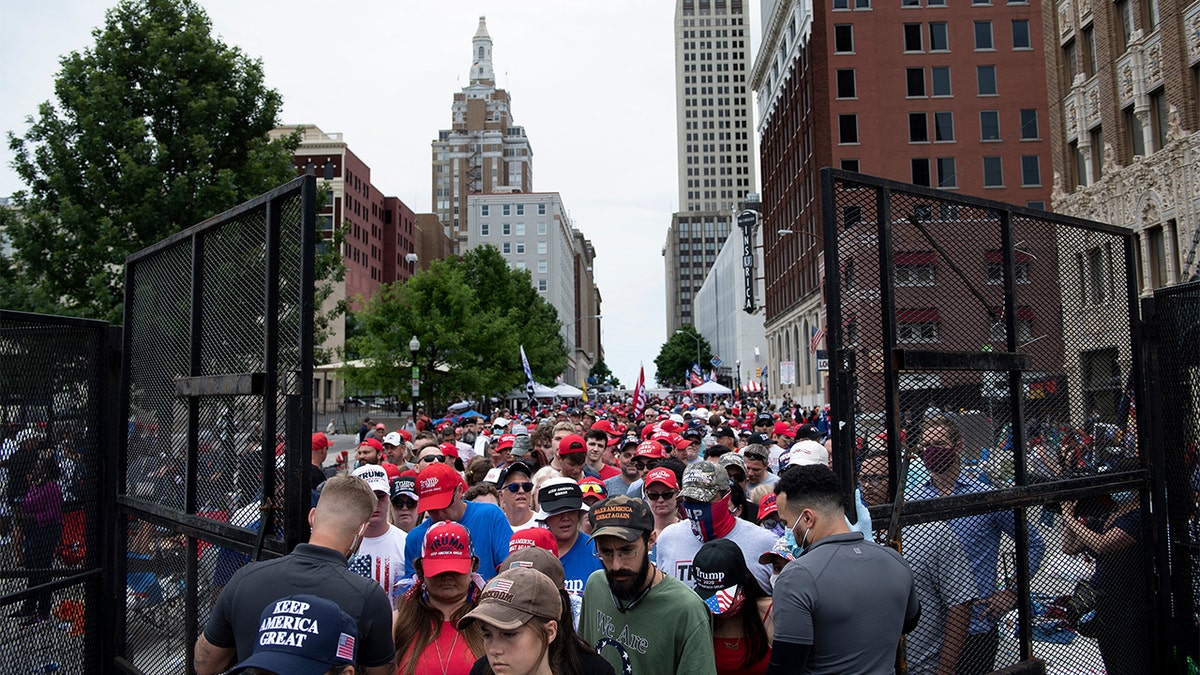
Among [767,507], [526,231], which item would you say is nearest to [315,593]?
[767,507]

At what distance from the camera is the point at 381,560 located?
5.42 metres

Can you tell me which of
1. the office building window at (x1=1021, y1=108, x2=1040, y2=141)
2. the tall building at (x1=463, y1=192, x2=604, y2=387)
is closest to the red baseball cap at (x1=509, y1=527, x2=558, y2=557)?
the office building window at (x1=1021, y1=108, x2=1040, y2=141)

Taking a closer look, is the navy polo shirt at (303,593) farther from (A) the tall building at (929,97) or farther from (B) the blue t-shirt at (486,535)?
(A) the tall building at (929,97)

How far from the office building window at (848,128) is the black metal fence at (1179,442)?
5301cm

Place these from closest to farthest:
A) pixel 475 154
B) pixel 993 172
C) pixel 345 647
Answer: pixel 345 647
pixel 993 172
pixel 475 154

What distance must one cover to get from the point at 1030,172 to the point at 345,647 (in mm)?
59062

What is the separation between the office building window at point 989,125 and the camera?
5434cm

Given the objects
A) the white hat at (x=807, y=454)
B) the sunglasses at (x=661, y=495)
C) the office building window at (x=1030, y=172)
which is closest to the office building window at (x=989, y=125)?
the office building window at (x=1030, y=172)

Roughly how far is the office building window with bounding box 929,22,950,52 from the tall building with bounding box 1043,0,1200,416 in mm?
26996

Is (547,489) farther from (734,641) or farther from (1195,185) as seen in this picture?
(1195,185)

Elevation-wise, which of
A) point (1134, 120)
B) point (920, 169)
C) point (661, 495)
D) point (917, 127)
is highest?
point (917, 127)

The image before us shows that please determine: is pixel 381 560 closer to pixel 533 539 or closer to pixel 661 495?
pixel 533 539

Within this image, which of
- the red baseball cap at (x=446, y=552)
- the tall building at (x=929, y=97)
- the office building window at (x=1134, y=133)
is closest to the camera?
the red baseball cap at (x=446, y=552)

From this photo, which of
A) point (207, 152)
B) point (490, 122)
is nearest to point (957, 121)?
point (207, 152)
